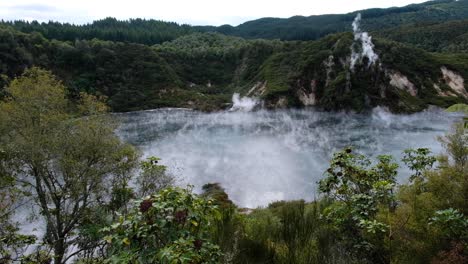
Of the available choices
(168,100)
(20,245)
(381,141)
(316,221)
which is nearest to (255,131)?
(381,141)

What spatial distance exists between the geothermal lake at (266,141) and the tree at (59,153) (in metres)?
20.4

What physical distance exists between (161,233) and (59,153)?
72.4 ft

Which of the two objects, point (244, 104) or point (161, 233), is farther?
point (244, 104)

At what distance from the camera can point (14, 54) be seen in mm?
113625

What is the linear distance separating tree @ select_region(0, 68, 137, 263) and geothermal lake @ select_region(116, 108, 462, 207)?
67.0 ft

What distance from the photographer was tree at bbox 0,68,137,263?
2397 centimetres

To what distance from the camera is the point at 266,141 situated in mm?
77188

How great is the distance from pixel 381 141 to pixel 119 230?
72769 mm

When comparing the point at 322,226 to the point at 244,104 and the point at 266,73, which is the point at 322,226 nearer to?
the point at 244,104

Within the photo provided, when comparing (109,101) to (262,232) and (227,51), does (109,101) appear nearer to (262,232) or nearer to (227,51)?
(227,51)

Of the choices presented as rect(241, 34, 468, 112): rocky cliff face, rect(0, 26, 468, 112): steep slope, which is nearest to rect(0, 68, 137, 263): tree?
rect(0, 26, 468, 112): steep slope

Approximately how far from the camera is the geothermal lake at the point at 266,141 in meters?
52.2

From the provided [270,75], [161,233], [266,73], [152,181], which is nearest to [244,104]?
[270,75]

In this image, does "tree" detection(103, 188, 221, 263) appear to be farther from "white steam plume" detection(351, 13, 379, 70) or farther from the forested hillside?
"white steam plume" detection(351, 13, 379, 70)
